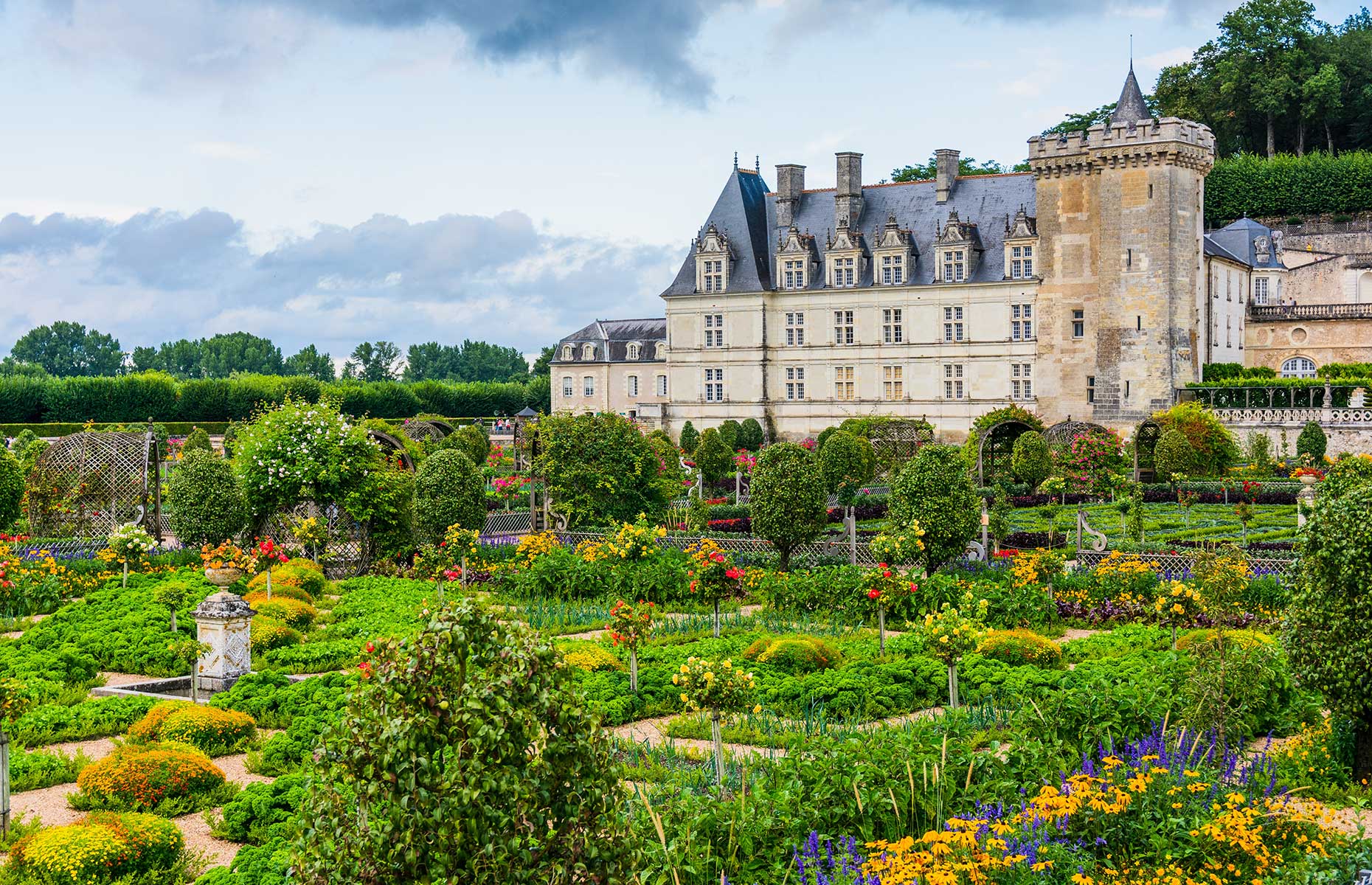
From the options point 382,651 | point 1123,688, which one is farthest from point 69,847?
point 1123,688

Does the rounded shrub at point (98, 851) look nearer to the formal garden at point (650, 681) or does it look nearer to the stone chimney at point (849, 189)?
the formal garden at point (650, 681)

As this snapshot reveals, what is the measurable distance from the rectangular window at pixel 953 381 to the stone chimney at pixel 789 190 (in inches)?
338

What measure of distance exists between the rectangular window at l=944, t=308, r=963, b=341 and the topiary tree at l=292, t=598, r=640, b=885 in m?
42.4

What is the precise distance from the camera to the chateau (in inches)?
1690

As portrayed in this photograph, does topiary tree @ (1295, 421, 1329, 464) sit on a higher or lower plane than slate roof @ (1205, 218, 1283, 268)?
lower

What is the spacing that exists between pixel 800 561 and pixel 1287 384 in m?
27.5

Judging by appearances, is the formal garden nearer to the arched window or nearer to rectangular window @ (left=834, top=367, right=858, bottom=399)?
rectangular window @ (left=834, top=367, right=858, bottom=399)

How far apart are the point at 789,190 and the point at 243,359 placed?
64.8 m

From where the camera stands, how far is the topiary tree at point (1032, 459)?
32.8 m

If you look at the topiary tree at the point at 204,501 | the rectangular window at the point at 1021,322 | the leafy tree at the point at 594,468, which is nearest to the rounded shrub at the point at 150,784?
the topiary tree at the point at 204,501

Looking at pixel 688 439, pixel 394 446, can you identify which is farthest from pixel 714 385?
pixel 394 446

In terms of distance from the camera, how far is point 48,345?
9412cm

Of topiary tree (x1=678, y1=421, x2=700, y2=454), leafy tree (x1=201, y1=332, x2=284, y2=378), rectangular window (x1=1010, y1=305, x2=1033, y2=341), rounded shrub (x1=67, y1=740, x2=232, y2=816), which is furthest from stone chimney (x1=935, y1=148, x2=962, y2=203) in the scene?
leafy tree (x1=201, y1=332, x2=284, y2=378)

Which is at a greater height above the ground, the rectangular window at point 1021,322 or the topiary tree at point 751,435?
the rectangular window at point 1021,322
